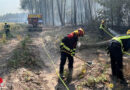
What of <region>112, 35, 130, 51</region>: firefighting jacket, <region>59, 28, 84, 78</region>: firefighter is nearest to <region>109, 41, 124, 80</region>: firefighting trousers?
<region>112, 35, 130, 51</region>: firefighting jacket

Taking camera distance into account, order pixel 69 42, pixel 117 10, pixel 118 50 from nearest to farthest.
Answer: pixel 118 50 → pixel 69 42 → pixel 117 10

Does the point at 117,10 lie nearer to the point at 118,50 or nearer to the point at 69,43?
the point at 69,43

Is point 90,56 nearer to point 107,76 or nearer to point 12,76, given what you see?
point 107,76

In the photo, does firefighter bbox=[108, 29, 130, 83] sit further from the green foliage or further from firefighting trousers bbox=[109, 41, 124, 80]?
the green foliage

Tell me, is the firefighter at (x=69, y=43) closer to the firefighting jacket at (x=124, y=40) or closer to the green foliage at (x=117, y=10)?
the firefighting jacket at (x=124, y=40)

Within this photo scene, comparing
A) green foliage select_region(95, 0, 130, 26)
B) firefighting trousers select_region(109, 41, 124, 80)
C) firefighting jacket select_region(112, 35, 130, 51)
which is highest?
green foliage select_region(95, 0, 130, 26)

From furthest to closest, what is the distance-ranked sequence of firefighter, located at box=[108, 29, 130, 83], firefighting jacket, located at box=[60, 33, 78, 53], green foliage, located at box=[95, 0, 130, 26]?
green foliage, located at box=[95, 0, 130, 26] < firefighting jacket, located at box=[60, 33, 78, 53] < firefighter, located at box=[108, 29, 130, 83]

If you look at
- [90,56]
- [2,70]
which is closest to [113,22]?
[90,56]

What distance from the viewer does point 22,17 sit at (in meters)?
93.6

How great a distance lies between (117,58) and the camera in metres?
4.93

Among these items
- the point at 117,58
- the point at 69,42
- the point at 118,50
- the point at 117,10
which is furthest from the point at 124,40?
the point at 117,10

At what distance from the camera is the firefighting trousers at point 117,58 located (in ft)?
15.9

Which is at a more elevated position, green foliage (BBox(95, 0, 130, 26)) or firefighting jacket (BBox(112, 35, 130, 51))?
green foliage (BBox(95, 0, 130, 26))

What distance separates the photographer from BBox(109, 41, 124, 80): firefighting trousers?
4832 millimetres
